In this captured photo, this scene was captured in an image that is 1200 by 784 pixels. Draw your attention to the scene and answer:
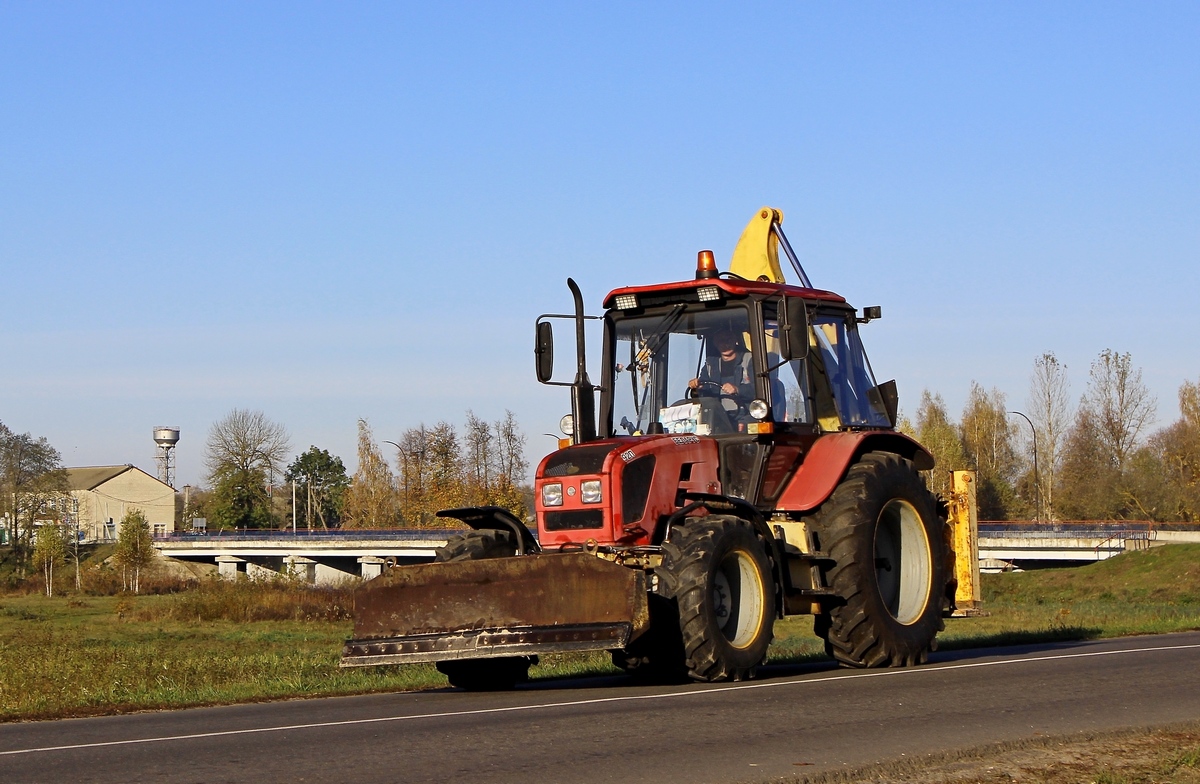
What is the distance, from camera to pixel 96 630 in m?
47.1

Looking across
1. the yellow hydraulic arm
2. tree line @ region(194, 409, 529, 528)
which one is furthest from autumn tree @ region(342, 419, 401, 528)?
the yellow hydraulic arm

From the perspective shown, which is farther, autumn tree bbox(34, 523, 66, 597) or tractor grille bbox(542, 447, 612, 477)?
autumn tree bbox(34, 523, 66, 597)

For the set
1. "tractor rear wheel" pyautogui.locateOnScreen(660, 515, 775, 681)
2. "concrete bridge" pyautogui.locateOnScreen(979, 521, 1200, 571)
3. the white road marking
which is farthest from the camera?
"concrete bridge" pyautogui.locateOnScreen(979, 521, 1200, 571)

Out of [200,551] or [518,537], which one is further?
[200,551]

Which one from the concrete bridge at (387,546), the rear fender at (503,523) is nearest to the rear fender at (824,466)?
the rear fender at (503,523)

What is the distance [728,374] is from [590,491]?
1912mm

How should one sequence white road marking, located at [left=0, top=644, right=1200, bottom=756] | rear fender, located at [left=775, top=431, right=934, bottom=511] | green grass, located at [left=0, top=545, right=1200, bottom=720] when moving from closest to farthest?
white road marking, located at [left=0, top=644, right=1200, bottom=756], rear fender, located at [left=775, top=431, right=934, bottom=511], green grass, located at [left=0, top=545, right=1200, bottom=720]

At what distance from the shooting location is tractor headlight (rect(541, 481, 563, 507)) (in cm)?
1158

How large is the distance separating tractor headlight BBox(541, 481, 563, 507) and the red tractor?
19 mm

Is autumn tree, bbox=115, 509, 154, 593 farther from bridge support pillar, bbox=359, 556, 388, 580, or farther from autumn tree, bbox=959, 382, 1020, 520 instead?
autumn tree, bbox=959, 382, 1020, 520

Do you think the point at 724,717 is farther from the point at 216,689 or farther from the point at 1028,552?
the point at 1028,552

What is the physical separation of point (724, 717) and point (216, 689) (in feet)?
21.2

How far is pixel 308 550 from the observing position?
9588 centimetres

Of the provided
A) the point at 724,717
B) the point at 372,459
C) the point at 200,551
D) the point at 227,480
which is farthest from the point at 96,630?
the point at 227,480
